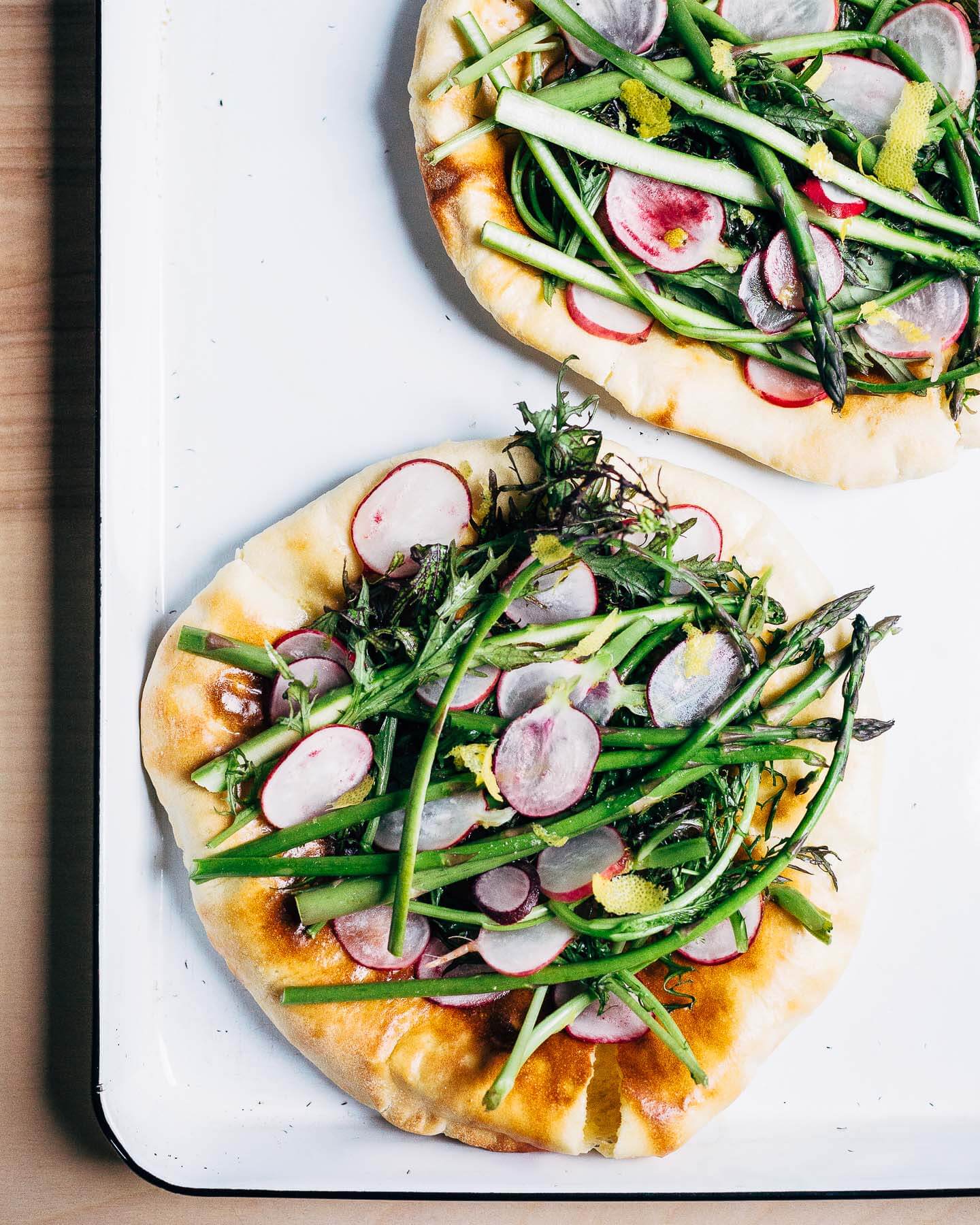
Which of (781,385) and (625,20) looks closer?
(625,20)

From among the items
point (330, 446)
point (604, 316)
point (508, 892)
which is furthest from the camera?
point (330, 446)

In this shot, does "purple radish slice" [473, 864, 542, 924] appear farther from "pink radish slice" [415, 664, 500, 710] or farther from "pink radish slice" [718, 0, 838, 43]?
"pink radish slice" [718, 0, 838, 43]

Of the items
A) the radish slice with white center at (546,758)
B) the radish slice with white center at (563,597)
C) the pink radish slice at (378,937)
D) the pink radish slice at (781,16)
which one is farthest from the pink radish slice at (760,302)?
the pink radish slice at (378,937)

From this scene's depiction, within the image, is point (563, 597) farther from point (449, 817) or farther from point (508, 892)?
point (508, 892)

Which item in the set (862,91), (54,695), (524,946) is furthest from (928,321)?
(54,695)

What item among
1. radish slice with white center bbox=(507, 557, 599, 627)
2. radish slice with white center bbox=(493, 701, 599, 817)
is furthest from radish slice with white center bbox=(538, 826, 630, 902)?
radish slice with white center bbox=(507, 557, 599, 627)

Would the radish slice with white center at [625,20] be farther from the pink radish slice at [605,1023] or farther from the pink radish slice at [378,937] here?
the pink radish slice at [605,1023]

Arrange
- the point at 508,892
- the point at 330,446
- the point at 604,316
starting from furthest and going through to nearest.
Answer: the point at 330,446
the point at 604,316
the point at 508,892
